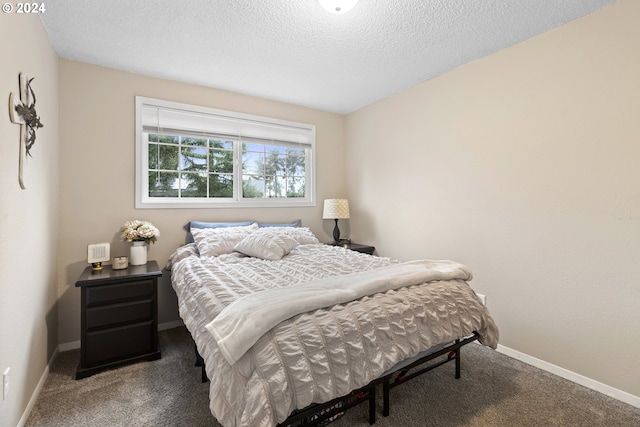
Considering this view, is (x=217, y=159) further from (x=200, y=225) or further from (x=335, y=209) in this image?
(x=335, y=209)

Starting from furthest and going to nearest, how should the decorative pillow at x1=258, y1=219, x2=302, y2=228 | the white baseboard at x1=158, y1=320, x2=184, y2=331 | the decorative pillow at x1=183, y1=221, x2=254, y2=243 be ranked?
the decorative pillow at x1=258, y1=219, x2=302, y2=228
the decorative pillow at x1=183, y1=221, x2=254, y2=243
the white baseboard at x1=158, y1=320, x2=184, y2=331

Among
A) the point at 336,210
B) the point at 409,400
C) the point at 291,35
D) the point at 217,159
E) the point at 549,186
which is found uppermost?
the point at 291,35

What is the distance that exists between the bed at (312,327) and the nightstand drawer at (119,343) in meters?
0.53

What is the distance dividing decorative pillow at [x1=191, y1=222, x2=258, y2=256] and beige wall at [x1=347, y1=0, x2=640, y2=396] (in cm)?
192

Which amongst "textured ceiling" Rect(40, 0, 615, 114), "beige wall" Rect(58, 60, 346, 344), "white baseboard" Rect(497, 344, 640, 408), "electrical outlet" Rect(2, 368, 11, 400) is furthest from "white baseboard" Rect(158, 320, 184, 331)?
"white baseboard" Rect(497, 344, 640, 408)

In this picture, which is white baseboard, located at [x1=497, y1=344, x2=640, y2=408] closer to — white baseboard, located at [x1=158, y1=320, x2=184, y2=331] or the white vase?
white baseboard, located at [x1=158, y1=320, x2=184, y2=331]

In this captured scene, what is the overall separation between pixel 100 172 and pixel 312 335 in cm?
263

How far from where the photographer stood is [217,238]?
2.81 meters

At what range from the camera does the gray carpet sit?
1.69 metres

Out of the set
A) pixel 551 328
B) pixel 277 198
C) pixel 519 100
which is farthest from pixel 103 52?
pixel 551 328

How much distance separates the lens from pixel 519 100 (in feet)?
7.85

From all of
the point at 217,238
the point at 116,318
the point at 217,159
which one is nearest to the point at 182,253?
the point at 217,238

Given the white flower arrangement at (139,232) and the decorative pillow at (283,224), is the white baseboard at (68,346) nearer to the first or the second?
the white flower arrangement at (139,232)

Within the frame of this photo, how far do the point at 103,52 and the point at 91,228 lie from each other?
153 centimetres
